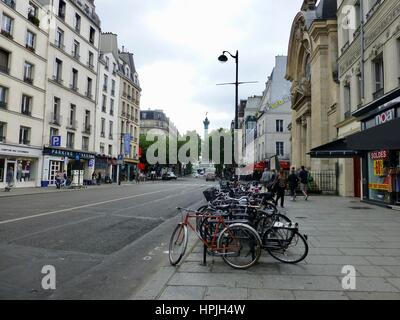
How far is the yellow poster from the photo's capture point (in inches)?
561

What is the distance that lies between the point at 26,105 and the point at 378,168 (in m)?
27.6

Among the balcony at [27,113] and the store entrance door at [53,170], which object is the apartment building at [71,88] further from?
the balcony at [27,113]

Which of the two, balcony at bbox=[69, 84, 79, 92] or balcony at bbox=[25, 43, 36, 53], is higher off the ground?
balcony at bbox=[25, 43, 36, 53]

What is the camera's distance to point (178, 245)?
590 cm

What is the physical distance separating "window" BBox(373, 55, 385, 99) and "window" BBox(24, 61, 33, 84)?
26.7 meters

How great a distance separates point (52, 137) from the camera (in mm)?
31328

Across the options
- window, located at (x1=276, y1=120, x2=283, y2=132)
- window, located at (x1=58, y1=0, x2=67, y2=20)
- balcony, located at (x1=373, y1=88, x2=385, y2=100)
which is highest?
window, located at (x1=58, y1=0, x2=67, y2=20)

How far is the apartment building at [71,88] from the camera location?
3244cm

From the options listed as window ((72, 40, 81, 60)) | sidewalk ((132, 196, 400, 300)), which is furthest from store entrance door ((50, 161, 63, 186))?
sidewalk ((132, 196, 400, 300))

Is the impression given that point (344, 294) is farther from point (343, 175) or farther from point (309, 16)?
point (309, 16)

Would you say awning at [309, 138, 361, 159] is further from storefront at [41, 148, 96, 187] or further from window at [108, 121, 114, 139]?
window at [108, 121, 114, 139]

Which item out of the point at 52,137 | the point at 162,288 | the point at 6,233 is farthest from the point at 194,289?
the point at 52,137

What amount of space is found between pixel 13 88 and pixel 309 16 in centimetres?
2394

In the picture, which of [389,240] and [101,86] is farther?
[101,86]
